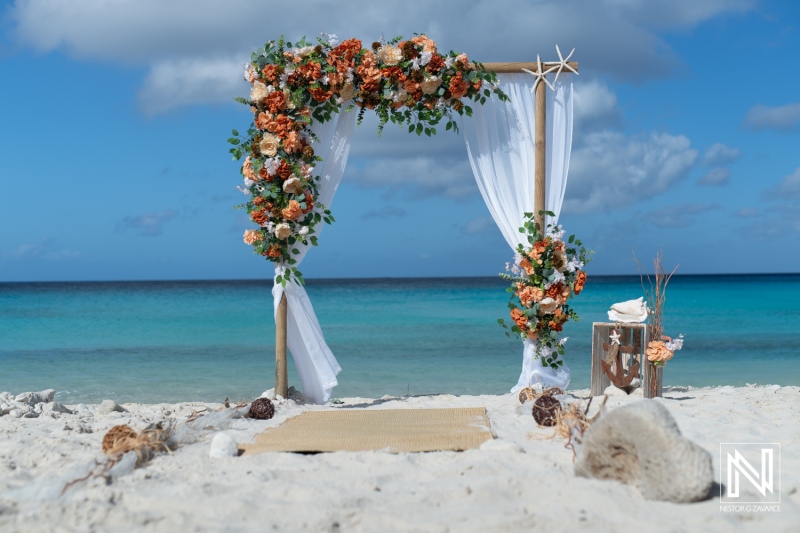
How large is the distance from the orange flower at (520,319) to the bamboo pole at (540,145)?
0.71 m

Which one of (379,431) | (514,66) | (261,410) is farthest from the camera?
(514,66)

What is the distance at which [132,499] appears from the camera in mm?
3111

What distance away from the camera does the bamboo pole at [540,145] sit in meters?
6.33

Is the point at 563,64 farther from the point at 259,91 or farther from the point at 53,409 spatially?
the point at 53,409

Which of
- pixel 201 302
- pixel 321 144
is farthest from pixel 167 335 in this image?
pixel 201 302

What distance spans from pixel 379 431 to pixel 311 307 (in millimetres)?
1977

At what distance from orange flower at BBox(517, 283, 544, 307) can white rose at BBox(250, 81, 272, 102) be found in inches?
102

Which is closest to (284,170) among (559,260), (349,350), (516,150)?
(516,150)

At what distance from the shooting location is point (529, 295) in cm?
622

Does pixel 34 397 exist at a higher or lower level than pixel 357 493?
lower

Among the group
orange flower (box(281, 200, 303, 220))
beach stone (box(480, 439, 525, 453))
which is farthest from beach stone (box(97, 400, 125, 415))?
beach stone (box(480, 439, 525, 453))

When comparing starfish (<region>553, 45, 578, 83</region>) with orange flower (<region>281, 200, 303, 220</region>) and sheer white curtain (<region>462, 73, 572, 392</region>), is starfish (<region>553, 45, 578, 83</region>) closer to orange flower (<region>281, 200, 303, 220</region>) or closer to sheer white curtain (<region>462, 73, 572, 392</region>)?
sheer white curtain (<region>462, 73, 572, 392</region>)

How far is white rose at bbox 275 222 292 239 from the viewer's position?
5992 mm

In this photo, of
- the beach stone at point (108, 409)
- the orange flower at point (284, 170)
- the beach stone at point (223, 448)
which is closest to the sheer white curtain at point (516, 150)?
the orange flower at point (284, 170)
